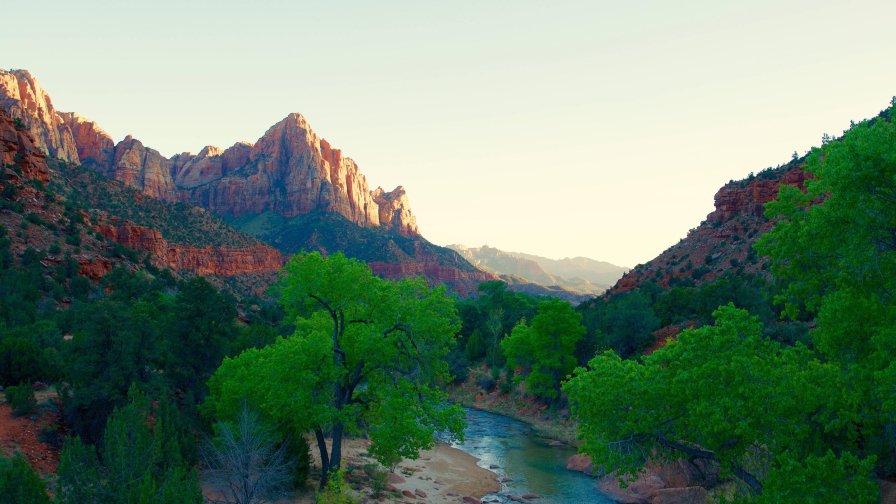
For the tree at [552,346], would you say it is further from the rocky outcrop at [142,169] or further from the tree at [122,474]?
the rocky outcrop at [142,169]

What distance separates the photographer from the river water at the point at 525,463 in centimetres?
2798

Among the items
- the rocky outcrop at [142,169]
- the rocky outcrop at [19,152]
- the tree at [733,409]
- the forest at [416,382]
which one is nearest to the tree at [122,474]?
the forest at [416,382]

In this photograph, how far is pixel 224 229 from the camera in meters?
118

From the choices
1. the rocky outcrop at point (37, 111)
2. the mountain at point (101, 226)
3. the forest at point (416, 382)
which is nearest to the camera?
the forest at point (416, 382)

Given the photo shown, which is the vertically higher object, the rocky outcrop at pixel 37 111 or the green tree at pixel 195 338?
the rocky outcrop at pixel 37 111

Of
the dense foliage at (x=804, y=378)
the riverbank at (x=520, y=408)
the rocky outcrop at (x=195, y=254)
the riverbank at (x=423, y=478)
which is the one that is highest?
the rocky outcrop at (x=195, y=254)

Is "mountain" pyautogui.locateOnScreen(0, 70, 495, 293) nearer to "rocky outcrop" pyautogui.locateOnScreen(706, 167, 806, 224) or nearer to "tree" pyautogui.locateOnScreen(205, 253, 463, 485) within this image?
"rocky outcrop" pyautogui.locateOnScreen(706, 167, 806, 224)

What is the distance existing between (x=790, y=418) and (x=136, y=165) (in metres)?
199

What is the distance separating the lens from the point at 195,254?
99312mm

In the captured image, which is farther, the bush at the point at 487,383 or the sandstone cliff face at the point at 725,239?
the sandstone cliff face at the point at 725,239

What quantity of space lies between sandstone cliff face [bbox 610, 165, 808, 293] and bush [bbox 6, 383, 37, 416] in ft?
206

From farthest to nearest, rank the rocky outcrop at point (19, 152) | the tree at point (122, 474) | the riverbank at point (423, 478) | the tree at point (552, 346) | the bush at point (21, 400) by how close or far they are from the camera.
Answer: the rocky outcrop at point (19, 152) < the tree at point (552, 346) < the riverbank at point (423, 478) < the bush at point (21, 400) < the tree at point (122, 474)

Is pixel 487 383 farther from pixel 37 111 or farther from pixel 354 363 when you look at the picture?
pixel 37 111

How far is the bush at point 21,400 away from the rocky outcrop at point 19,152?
51.3 meters
